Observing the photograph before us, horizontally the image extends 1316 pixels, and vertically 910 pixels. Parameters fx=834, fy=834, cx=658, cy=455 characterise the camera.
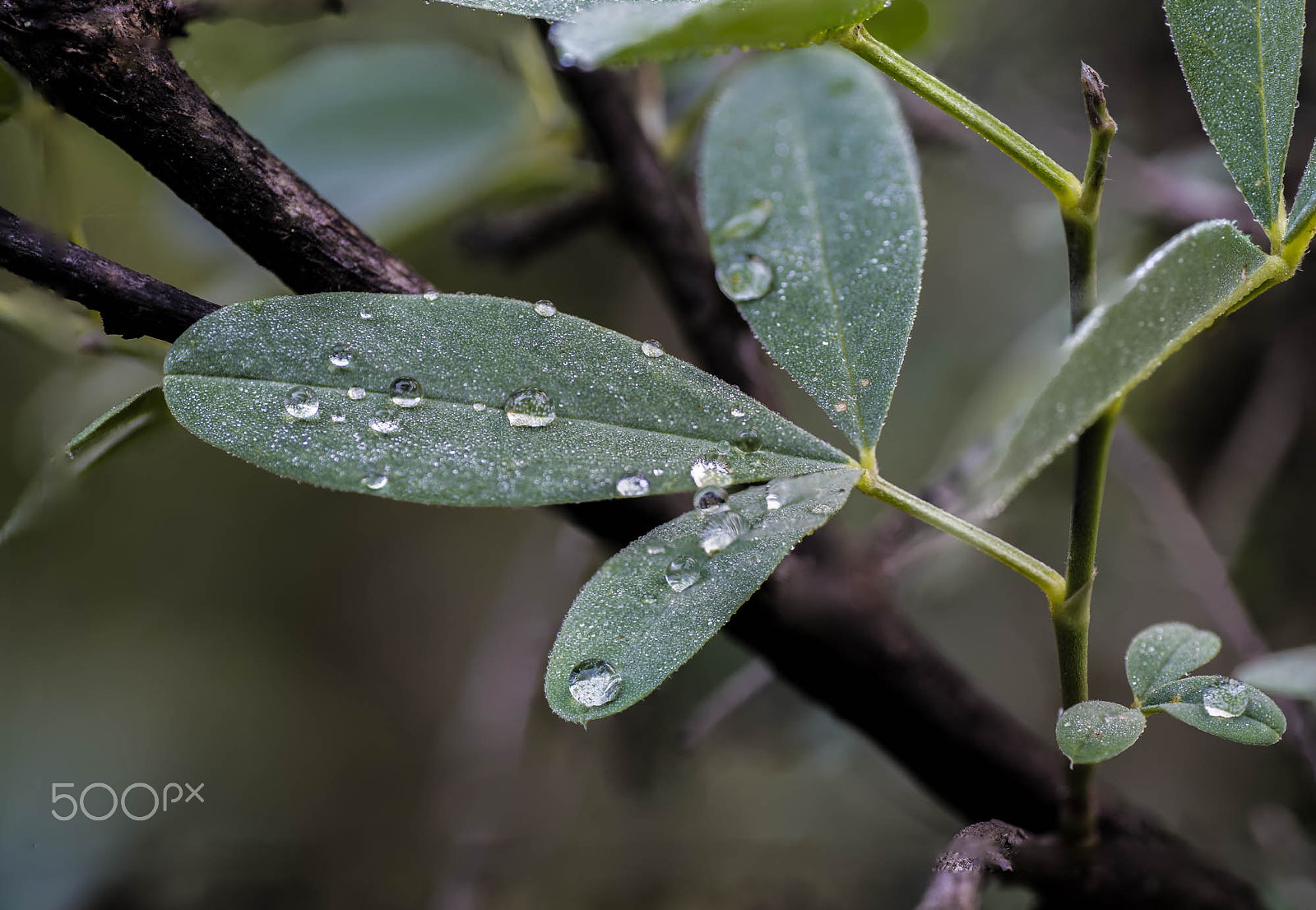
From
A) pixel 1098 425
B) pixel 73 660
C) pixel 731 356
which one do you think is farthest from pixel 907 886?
pixel 73 660

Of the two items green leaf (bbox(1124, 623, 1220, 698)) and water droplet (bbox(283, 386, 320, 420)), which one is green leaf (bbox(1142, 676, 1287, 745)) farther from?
water droplet (bbox(283, 386, 320, 420))

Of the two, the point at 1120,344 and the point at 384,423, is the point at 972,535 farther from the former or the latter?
the point at 384,423

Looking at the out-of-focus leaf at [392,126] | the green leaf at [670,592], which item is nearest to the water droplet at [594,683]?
the green leaf at [670,592]

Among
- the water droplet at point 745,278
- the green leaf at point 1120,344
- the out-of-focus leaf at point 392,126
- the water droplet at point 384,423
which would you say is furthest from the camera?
the out-of-focus leaf at point 392,126

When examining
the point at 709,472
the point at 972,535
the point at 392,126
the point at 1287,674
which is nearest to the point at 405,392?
the point at 709,472

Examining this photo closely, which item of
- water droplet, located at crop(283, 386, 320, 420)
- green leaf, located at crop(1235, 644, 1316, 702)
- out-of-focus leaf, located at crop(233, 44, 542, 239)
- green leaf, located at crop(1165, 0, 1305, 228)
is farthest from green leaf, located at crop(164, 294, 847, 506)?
out-of-focus leaf, located at crop(233, 44, 542, 239)

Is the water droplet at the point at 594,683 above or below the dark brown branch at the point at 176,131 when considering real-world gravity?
below

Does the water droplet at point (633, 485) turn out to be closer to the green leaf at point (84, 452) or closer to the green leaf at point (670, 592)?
the green leaf at point (670, 592)
